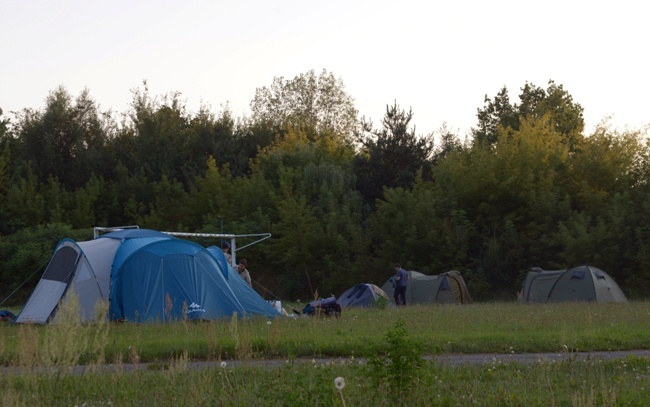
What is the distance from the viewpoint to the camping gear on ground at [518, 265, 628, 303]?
97.4 ft

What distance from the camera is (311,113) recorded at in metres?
70.5

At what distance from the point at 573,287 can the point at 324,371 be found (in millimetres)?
21613

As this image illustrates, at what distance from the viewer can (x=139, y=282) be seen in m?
20.0

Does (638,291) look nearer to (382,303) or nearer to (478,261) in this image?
(478,261)

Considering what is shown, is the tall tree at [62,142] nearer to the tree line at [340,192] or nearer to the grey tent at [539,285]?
the tree line at [340,192]

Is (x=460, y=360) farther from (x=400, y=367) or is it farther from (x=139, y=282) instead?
(x=139, y=282)

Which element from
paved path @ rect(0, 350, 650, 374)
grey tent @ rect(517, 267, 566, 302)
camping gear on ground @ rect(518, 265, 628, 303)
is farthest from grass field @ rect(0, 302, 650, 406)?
grey tent @ rect(517, 267, 566, 302)

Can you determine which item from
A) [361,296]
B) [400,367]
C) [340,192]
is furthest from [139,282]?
[340,192]

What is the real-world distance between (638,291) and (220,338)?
25.3 m

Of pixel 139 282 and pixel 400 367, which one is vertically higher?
pixel 139 282

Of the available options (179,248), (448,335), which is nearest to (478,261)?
(179,248)

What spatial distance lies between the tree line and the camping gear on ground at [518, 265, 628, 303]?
191 inches

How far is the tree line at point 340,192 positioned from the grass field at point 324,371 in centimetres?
2183

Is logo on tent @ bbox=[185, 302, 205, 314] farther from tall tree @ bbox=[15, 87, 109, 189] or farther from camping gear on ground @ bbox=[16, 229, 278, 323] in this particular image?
tall tree @ bbox=[15, 87, 109, 189]
